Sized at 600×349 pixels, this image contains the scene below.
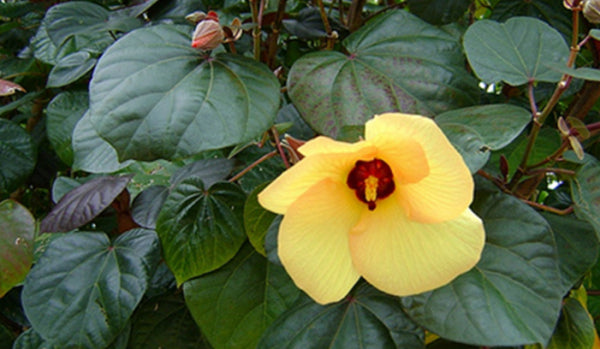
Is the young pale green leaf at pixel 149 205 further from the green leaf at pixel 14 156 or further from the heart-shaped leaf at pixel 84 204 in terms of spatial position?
the green leaf at pixel 14 156

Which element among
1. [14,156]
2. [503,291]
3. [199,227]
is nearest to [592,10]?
[503,291]

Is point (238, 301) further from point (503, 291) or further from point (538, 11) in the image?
point (538, 11)

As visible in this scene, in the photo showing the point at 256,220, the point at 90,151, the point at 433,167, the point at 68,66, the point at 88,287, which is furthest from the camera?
the point at 68,66

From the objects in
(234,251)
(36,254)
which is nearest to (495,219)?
(234,251)

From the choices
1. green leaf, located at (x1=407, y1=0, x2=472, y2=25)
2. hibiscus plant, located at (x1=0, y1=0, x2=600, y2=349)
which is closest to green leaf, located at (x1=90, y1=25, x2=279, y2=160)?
hibiscus plant, located at (x1=0, y1=0, x2=600, y2=349)

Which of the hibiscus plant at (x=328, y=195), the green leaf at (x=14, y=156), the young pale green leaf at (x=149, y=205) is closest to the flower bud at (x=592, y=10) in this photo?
the hibiscus plant at (x=328, y=195)

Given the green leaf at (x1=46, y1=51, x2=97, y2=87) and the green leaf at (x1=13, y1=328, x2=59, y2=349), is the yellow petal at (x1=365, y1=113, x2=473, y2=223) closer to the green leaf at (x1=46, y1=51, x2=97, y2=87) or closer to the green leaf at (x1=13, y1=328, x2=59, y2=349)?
the green leaf at (x1=13, y1=328, x2=59, y2=349)

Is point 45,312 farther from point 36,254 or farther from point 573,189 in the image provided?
point 573,189
